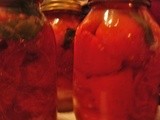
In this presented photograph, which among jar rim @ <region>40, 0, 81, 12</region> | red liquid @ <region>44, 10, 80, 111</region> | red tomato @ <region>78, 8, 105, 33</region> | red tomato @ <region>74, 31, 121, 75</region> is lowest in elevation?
red liquid @ <region>44, 10, 80, 111</region>

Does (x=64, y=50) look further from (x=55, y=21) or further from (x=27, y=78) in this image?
(x=27, y=78)

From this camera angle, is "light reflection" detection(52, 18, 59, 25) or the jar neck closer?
the jar neck

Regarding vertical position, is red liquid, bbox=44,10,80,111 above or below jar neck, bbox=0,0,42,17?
below

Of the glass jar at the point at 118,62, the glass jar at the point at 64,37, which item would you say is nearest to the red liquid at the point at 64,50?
the glass jar at the point at 64,37

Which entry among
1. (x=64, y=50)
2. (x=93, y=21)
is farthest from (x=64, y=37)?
(x=93, y=21)

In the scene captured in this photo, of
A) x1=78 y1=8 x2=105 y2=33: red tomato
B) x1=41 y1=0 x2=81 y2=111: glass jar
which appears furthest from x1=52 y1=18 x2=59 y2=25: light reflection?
x1=78 y1=8 x2=105 y2=33: red tomato

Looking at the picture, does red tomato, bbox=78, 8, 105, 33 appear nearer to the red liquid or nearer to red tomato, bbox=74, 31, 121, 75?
red tomato, bbox=74, 31, 121, 75
